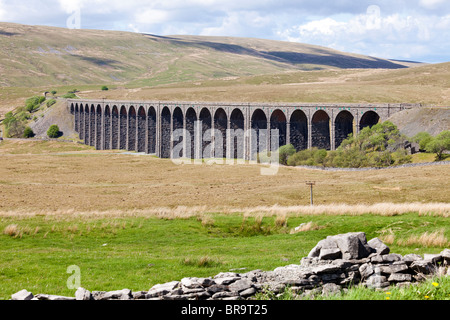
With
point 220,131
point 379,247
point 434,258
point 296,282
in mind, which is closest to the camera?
point 296,282

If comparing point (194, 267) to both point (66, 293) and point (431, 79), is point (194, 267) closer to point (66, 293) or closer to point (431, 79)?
point (66, 293)

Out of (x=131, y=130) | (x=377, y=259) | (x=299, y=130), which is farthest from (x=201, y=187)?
(x=131, y=130)

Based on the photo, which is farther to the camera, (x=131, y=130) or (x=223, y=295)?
(x=131, y=130)

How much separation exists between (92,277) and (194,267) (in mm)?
3205

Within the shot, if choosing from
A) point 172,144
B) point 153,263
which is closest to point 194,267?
point 153,263

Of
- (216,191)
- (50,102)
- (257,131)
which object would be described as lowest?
(216,191)

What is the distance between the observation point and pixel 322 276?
13117mm

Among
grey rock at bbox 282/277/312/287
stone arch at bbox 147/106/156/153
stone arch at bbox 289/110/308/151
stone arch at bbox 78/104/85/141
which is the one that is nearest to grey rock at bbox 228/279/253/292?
grey rock at bbox 282/277/312/287

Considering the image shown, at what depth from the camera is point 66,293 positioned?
13.7 meters

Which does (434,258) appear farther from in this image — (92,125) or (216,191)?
(92,125)

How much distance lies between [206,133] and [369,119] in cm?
2907

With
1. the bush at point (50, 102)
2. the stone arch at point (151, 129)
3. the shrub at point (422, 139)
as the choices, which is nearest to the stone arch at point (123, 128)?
the stone arch at point (151, 129)

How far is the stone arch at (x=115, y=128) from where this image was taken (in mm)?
111000

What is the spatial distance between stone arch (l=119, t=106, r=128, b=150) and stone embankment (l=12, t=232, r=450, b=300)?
321 ft
